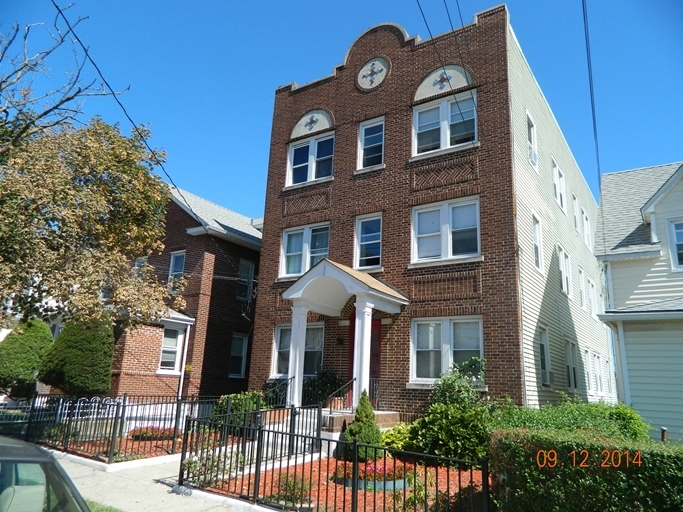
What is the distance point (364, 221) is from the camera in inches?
608

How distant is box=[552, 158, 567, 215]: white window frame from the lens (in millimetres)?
18000

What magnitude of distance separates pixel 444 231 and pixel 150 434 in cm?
891

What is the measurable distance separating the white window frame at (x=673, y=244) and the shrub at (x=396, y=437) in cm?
834

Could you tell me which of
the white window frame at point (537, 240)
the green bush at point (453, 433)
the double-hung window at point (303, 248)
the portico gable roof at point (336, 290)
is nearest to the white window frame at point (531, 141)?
the white window frame at point (537, 240)

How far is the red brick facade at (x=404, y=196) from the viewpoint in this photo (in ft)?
41.3

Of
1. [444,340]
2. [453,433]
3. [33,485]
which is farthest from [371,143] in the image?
[33,485]

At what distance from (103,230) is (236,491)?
7938mm

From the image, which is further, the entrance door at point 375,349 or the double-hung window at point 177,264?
the double-hung window at point 177,264

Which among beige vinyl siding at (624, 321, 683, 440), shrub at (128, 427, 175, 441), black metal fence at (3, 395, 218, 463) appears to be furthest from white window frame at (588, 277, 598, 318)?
shrub at (128, 427, 175, 441)

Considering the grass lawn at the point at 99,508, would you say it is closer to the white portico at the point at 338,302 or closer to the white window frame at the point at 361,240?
the white portico at the point at 338,302

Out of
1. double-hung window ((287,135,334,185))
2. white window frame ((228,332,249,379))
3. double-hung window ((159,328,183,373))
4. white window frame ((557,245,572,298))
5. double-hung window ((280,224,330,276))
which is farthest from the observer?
white window frame ((228,332,249,379))

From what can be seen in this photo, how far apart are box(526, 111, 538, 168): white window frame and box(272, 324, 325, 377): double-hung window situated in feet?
26.4

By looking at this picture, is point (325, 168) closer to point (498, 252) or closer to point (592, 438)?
point (498, 252)

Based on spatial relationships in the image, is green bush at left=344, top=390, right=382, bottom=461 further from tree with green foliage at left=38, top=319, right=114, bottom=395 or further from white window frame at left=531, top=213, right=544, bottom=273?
tree with green foliage at left=38, top=319, right=114, bottom=395
